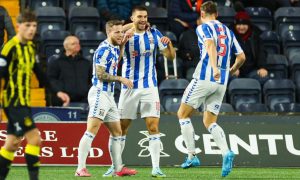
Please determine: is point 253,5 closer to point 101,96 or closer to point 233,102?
point 233,102

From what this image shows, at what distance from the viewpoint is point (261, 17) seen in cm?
1744

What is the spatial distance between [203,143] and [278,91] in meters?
2.71

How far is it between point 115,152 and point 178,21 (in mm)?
5608

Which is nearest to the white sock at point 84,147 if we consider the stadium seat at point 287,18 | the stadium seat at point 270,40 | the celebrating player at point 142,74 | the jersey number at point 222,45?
the celebrating player at point 142,74

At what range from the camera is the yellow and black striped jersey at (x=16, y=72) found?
Result: 8875 mm

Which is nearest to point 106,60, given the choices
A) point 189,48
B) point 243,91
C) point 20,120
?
point 20,120

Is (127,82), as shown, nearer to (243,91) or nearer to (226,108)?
(226,108)

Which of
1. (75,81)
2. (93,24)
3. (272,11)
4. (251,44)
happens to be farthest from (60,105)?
(272,11)

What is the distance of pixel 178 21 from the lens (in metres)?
16.5

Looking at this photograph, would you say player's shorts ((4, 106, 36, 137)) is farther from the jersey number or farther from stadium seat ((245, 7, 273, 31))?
stadium seat ((245, 7, 273, 31))

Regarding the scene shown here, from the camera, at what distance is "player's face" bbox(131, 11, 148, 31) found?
1121 cm

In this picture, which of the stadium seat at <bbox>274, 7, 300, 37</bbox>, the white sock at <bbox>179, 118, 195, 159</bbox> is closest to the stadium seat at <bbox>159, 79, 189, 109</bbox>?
the stadium seat at <bbox>274, 7, 300, 37</bbox>

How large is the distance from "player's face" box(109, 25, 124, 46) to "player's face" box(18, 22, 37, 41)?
2236mm

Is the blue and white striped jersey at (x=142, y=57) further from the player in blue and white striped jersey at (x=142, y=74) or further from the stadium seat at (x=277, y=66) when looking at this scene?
the stadium seat at (x=277, y=66)
